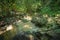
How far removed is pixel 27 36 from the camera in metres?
4.95

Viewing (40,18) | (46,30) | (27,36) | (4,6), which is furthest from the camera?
(4,6)

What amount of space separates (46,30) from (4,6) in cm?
236

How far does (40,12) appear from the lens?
7125 mm

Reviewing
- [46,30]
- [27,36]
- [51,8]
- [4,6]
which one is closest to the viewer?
[27,36]

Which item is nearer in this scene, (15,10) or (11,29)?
(11,29)

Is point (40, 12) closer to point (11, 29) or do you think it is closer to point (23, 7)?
→ point (23, 7)

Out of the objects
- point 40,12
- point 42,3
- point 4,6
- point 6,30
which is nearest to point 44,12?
point 40,12

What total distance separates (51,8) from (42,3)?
544mm

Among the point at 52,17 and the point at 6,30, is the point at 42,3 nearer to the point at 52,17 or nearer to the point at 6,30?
the point at 52,17

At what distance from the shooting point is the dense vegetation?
505 cm

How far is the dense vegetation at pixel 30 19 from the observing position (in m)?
5.05

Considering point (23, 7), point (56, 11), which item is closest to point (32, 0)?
point (23, 7)

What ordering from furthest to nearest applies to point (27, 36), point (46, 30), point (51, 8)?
point (51, 8) < point (46, 30) < point (27, 36)

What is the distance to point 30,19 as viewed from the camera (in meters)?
6.35
